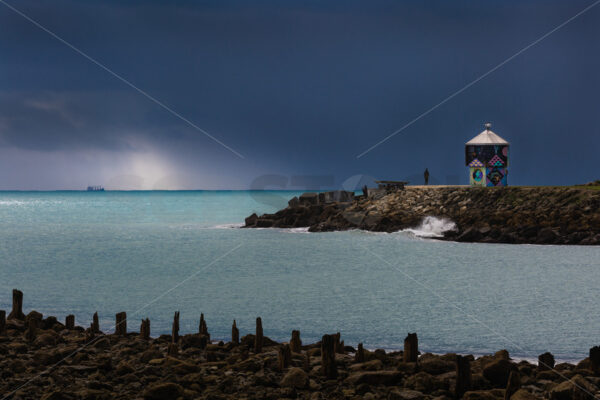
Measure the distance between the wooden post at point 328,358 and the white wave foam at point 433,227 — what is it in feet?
131

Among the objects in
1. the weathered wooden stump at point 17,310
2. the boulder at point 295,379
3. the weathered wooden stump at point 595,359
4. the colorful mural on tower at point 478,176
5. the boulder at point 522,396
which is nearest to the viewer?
the boulder at point 522,396

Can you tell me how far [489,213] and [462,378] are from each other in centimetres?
3976

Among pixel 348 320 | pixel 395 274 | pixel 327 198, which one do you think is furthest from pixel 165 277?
pixel 327 198

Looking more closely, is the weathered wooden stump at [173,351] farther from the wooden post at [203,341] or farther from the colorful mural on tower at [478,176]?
the colorful mural on tower at [478,176]

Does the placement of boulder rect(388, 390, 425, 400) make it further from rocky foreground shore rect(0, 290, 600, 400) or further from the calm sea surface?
the calm sea surface

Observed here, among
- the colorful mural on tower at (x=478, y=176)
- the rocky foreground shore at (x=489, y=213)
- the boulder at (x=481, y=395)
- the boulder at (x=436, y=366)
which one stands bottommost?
the boulder at (x=481, y=395)

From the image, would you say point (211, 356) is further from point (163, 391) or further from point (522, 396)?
point (522, 396)

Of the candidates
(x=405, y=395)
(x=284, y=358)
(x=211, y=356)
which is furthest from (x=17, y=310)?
(x=405, y=395)

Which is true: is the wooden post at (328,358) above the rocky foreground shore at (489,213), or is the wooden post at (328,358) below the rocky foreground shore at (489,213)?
below

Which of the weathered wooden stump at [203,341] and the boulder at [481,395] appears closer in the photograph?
the boulder at [481,395]

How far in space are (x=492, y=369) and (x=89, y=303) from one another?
1759 centimetres

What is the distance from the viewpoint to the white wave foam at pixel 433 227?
49.9 meters

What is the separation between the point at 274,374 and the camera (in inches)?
454

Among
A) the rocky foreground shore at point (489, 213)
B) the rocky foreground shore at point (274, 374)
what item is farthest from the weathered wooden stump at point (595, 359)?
the rocky foreground shore at point (489, 213)
